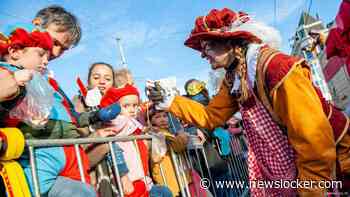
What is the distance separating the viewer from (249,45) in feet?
6.55

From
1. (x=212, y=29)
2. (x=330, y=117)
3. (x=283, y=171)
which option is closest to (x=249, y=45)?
(x=212, y=29)

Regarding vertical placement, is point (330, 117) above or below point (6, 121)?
below

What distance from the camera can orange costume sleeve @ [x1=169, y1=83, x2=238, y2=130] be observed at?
2430 millimetres

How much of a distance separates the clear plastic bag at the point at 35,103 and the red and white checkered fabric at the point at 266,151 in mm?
1182

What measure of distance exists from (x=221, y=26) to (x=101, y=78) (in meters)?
1.76

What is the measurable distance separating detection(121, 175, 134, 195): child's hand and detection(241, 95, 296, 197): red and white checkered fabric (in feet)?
3.05

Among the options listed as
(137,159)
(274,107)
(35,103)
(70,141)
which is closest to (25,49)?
(35,103)

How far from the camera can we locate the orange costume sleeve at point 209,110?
243cm

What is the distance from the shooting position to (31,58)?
1.89 m

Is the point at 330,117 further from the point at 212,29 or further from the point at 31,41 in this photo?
the point at 31,41

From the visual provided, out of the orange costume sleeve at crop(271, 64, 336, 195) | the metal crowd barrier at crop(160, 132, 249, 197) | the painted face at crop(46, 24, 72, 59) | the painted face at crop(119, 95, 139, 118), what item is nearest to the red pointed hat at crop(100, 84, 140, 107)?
the painted face at crop(119, 95, 139, 118)

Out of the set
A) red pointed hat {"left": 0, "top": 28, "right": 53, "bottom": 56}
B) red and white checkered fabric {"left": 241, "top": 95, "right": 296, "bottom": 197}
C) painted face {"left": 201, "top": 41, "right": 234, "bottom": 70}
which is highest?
red pointed hat {"left": 0, "top": 28, "right": 53, "bottom": 56}

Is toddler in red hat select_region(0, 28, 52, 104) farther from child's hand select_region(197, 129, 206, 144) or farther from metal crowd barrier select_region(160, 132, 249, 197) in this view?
child's hand select_region(197, 129, 206, 144)

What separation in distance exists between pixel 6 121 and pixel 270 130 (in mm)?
1450
